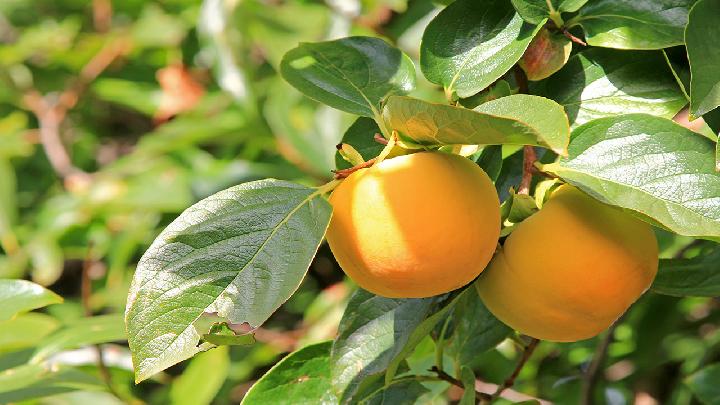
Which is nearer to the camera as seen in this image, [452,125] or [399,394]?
[452,125]

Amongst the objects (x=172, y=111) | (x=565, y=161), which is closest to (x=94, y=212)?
(x=172, y=111)

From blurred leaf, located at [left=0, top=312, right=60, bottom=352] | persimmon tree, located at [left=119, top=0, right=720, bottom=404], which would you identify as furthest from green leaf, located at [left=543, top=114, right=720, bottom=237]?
blurred leaf, located at [left=0, top=312, right=60, bottom=352]

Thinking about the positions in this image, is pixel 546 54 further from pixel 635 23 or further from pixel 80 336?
pixel 80 336

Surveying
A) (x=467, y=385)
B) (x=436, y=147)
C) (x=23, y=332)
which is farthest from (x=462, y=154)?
(x=23, y=332)

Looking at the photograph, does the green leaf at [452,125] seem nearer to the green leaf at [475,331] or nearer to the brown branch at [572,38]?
the brown branch at [572,38]

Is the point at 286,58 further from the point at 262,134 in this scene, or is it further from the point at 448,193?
the point at 262,134
